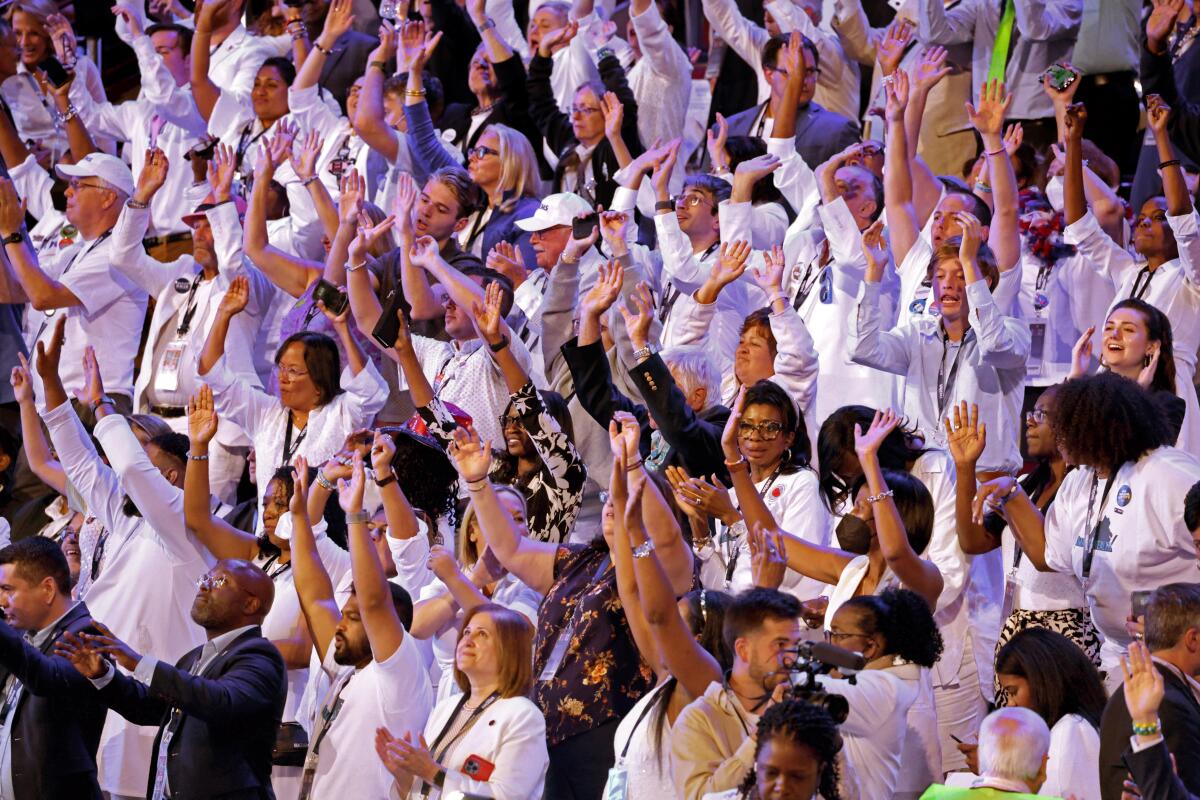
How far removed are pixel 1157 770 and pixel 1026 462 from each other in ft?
13.9

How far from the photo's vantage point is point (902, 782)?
5.17m

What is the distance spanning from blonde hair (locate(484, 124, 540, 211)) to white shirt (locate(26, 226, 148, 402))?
185 centimetres

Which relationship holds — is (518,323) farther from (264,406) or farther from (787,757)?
(787,757)

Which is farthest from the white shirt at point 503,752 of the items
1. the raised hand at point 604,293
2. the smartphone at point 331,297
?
the smartphone at point 331,297

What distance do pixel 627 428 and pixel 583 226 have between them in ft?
8.69

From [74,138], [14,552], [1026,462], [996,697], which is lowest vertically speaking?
[1026,462]

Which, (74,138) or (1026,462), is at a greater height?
(74,138)

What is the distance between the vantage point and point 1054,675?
498cm

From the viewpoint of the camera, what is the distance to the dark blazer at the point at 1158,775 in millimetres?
4242

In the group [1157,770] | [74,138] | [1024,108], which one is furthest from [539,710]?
[74,138]

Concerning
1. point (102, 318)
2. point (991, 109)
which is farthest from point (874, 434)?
point (102, 318)

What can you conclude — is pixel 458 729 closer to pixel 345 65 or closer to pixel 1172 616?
pixel 1172 616

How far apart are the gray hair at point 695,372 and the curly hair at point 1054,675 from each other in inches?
83.5

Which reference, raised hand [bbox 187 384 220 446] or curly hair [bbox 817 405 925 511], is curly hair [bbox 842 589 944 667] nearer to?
curly hair [bbox 817 405 925 511]
